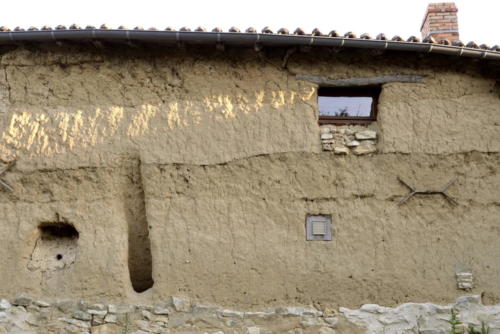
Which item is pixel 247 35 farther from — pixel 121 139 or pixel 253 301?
pixel 253 301

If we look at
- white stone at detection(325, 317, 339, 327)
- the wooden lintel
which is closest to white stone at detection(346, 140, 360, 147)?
the wooden lintel

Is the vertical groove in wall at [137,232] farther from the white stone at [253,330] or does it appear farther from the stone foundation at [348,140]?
the stone foundation at [348,140]

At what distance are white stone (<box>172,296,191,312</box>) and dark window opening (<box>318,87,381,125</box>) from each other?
2.82 m

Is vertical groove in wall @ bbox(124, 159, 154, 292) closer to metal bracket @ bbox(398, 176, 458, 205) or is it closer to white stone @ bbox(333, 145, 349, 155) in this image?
white stone @ bbox(333, 145, 349, 155)

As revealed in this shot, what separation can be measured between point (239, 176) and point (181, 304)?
166cm

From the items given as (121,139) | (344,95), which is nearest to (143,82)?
(121,139)

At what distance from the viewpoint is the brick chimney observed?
8.56 meters

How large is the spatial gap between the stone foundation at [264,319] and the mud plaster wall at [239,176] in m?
0.14

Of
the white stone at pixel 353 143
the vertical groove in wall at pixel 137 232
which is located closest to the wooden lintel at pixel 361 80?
the white stone at pixel 353 143

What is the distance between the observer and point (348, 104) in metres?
7.27

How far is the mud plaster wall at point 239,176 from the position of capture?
6.59 meters

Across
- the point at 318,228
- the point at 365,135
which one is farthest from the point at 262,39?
the point at 318,228

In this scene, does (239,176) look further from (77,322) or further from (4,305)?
(4,305)

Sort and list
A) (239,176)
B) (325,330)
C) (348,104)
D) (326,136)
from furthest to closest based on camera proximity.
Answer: (348,104)
(326,136)
(239,176)
(325,330)
